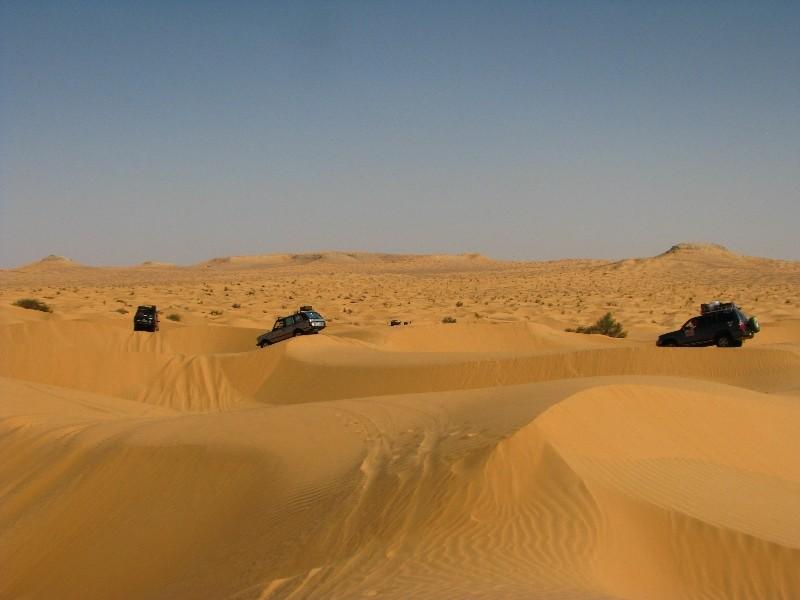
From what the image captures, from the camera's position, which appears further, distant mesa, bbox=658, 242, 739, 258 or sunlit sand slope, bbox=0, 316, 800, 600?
distant mesa, bbox=658, 242, 739, 258

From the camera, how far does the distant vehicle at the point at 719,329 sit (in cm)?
2436

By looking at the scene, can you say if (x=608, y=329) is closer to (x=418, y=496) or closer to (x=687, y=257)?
(x=418, y=496)

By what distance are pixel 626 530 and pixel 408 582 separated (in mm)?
2658

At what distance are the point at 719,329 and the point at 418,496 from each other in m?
18.8

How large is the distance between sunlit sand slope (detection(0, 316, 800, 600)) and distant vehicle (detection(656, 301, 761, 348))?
7478 mm

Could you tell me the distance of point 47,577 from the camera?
9.43 m

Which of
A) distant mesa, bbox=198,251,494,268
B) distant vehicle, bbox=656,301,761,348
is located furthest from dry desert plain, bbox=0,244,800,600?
distant mesa, bbox=198,251,494,268

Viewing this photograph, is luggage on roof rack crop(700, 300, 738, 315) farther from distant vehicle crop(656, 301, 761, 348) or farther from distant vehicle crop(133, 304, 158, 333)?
distant vehicle crop(133, 304, 158, 333)

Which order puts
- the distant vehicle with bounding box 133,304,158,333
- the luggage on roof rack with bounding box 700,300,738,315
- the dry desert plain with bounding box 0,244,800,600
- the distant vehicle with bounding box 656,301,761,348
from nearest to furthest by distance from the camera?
the dry desert plain with bounding box 0,244,800,600, the distant vehicle with bounding box 656,301,761,348, the luggage on roof rack with bounding box 700,300,738,315, the distant vehicle with bounding box 133,304,158,333

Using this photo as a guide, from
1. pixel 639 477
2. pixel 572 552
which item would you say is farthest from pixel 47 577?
pixel 639 477

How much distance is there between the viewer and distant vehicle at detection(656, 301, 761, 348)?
24359 millimetres

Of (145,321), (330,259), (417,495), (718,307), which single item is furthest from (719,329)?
(330,259)

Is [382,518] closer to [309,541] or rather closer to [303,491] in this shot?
[309,541]

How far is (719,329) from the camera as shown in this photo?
81.0 feet
